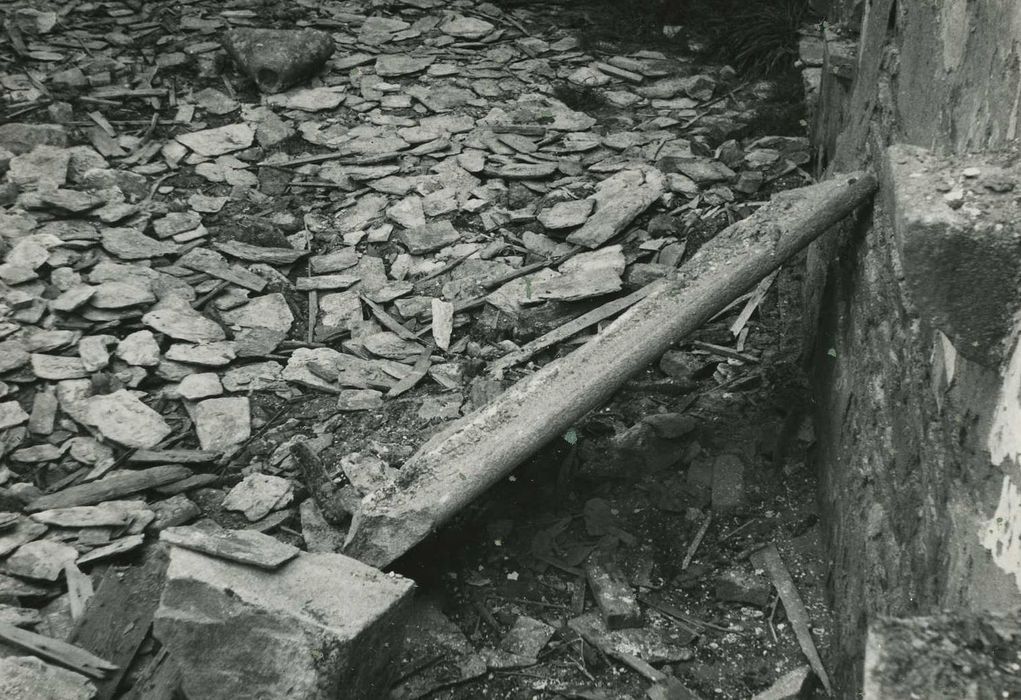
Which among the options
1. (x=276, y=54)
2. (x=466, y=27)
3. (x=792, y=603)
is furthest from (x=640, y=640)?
(x=466, y=27)

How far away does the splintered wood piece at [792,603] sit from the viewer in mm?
3375

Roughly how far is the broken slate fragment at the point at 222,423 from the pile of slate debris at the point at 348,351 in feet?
0.05

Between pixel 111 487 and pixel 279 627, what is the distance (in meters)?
1.61

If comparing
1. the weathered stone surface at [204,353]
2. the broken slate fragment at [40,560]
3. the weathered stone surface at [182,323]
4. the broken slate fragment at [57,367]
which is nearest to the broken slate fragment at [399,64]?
the weathered stone surface at [182,323]

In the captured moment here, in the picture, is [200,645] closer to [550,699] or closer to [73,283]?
[550,699]

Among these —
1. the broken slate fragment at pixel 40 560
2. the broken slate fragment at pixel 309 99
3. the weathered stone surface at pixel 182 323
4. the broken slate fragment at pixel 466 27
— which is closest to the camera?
the broken slate fragment at pixel 40 560

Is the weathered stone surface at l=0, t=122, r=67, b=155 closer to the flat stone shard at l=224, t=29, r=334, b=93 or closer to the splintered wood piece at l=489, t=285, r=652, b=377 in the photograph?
the flat stone shard at l=224, t=29, r=334, b=93

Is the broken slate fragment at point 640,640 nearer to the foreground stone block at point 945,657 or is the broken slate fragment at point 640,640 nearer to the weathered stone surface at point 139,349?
the foreground stone block at point 945,657

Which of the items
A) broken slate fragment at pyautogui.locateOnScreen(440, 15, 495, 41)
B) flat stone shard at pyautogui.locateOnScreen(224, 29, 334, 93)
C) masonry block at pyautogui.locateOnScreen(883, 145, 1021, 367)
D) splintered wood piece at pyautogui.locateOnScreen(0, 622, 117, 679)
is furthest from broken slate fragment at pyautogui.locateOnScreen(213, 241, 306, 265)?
masonry block at pyautogui.locateOnScreen(883, 145, 1021, 367)

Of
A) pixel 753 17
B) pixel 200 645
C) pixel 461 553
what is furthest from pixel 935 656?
pixel 753 17

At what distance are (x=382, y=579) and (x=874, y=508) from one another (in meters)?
1.61

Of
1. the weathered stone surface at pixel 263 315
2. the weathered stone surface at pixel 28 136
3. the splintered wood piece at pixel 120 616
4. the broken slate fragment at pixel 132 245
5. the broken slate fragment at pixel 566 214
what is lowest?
the splintered wood piece at pixel 120 616

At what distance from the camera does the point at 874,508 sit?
3.10 meters

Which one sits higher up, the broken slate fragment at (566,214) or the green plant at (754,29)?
the green plant at (754,29)
